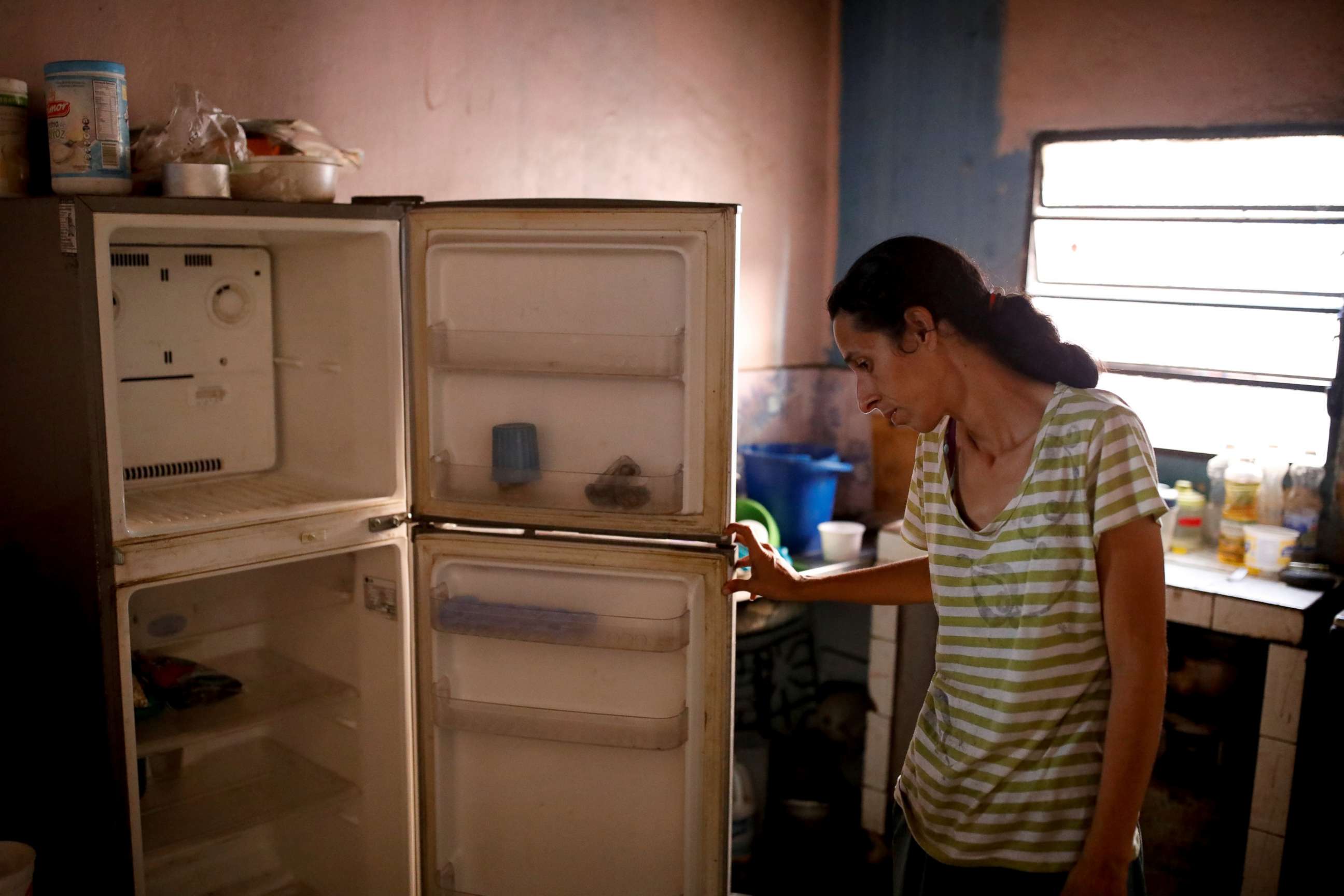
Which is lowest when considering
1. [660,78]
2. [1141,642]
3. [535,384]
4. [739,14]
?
[1141,642]

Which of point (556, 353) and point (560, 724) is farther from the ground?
point (556, 353)

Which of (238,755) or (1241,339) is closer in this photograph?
(238,755)

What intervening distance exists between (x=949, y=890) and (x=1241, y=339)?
2080 mm

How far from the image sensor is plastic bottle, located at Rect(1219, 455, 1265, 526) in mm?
2818

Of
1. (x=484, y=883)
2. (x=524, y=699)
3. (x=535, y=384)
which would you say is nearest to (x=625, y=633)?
(x=524, y=699)

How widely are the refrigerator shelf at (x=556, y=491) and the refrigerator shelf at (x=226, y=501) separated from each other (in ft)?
0.51

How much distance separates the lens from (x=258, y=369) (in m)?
2.19

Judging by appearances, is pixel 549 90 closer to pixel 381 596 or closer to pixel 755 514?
pixel 755 514

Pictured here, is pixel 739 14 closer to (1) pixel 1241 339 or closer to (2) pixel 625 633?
(1) pixel 1241 339

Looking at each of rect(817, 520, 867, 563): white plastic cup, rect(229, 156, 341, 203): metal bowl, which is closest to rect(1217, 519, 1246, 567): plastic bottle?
rect(817, 520, 867, 563): white plastic cup

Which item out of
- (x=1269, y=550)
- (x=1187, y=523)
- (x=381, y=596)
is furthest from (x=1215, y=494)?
(x=381, y=596)

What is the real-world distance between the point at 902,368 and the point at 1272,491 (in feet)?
6.01

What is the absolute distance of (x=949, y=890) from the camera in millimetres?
1524

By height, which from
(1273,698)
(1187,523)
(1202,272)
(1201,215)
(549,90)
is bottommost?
(1273,698)
